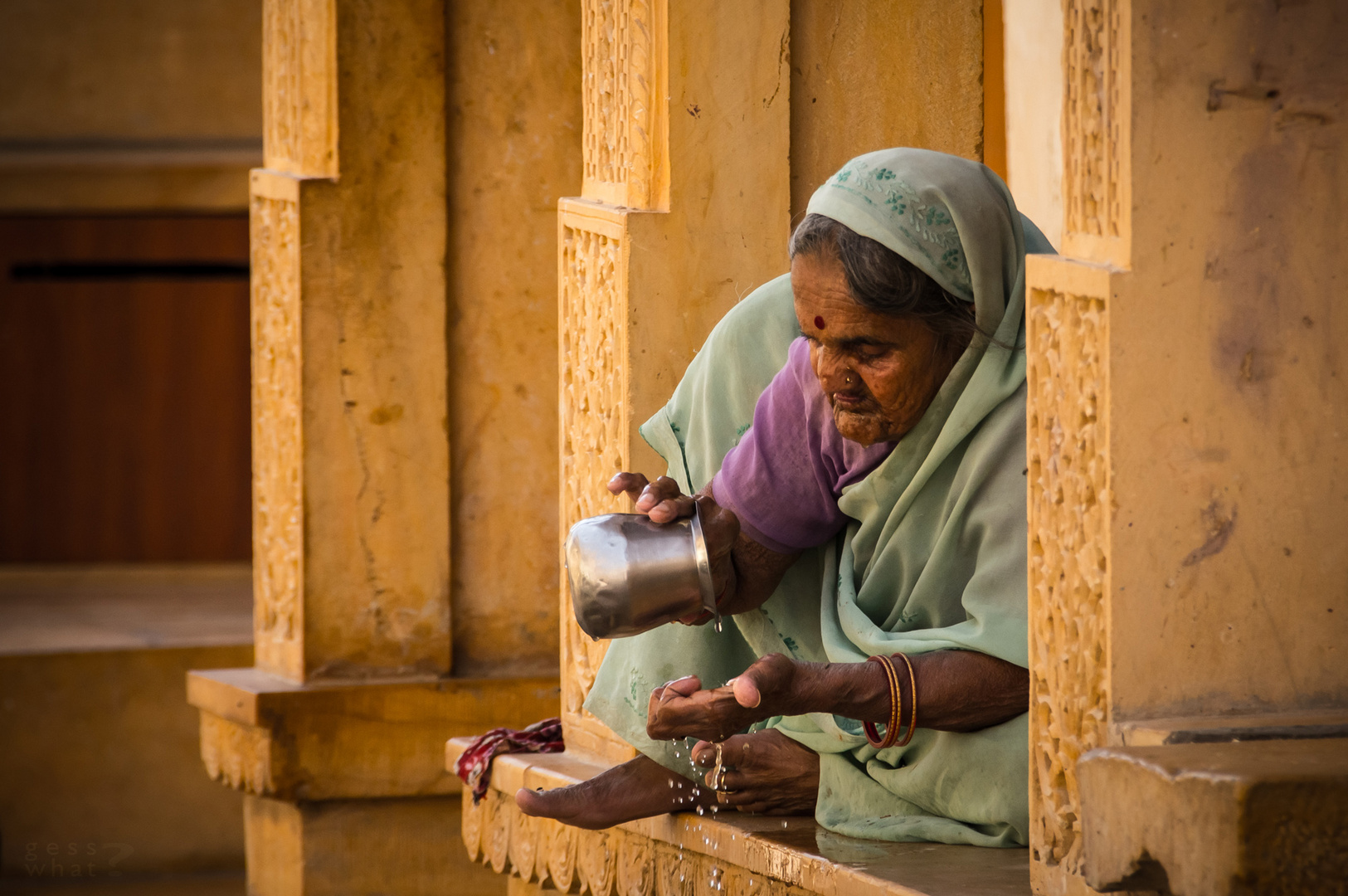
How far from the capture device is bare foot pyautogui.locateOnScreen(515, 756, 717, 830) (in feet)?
10.4

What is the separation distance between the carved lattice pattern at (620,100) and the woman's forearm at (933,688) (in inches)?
44.4

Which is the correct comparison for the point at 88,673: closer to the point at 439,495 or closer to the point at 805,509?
the point at 439,495

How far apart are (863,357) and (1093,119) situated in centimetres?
68

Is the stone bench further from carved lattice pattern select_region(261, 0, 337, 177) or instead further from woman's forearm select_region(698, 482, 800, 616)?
carved lattice pattern select_region(261, 0, 337, 177)

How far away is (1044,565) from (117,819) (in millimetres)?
4870

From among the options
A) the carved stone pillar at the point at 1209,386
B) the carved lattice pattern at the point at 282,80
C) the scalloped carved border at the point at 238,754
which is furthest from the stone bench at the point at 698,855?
the carved lattice pattern at the point at 282,80

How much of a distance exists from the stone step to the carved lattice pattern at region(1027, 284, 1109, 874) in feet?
0.47

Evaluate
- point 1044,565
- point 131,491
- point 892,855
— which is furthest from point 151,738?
point 1044,565

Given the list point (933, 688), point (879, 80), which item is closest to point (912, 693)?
point (933, 688)

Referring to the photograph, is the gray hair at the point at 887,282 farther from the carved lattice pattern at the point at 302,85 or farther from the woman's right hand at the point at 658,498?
the carved lattice pattern at the point at 302,85

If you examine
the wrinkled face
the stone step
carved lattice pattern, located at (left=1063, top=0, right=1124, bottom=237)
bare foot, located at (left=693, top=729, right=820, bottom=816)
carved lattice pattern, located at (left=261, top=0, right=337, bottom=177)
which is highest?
carved lattice pattern, located at (left=261, top=0, right=337, bottom=177)

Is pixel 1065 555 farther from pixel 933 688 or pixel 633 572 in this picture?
pixel 633 572

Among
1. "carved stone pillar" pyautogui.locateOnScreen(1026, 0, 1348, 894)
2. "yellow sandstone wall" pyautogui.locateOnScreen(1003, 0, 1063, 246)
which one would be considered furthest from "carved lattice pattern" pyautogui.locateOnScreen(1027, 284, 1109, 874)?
"yellow sandstone wall" pyautogui.locateOnScreen(1003, 0, 1063, 246)

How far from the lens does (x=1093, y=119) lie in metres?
2.24
